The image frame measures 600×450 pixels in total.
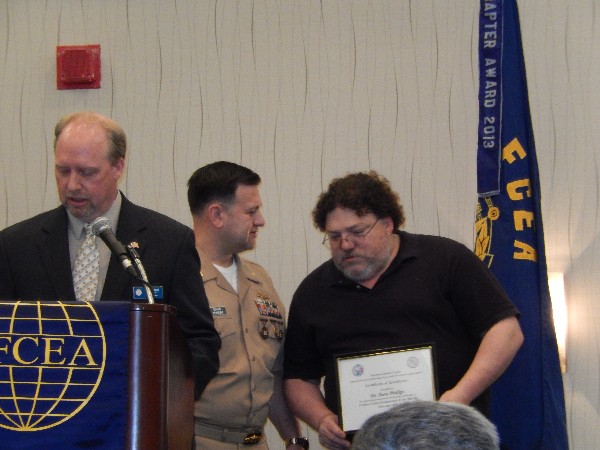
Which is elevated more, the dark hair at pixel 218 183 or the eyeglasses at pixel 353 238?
the dark hair at pixel 218 183

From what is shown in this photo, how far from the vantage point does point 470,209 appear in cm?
375

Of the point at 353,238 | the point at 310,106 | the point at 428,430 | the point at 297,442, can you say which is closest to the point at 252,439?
the point at 297,442

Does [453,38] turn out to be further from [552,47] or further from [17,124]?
[17,124]

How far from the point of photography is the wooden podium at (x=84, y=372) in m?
1.49

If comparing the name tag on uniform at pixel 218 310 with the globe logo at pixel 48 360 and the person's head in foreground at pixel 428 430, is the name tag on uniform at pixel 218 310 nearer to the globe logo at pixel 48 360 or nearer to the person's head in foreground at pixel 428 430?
the globe logo at pixel 48 360

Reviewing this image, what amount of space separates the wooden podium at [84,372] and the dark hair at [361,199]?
4.21ft

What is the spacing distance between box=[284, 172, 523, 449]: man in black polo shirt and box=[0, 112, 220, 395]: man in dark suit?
2.16 ft

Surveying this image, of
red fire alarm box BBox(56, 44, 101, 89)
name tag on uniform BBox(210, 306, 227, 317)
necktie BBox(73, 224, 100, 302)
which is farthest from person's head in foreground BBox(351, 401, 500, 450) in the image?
red fire alarm box BBox(56, 44, 101, 89)

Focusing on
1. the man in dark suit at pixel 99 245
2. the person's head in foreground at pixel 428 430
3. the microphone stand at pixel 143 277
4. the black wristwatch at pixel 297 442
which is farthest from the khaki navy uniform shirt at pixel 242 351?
the person's head in foreground at pixel 428 430

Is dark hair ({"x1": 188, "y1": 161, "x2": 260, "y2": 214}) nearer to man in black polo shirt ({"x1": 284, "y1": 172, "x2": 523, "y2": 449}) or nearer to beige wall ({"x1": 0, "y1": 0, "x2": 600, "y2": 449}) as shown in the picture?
man in black polo shirt ({"x1": 284, "y1": 172, "x2": 523, "y2": 449})

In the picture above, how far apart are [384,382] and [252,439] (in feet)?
1.79

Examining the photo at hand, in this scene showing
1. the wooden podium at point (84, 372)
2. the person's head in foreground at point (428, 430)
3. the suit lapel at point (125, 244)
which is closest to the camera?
the person's head in foreground at point (428, 430)

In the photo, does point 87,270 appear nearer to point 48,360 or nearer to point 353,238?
point 48,360

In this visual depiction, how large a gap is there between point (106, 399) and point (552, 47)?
9.39 ft
